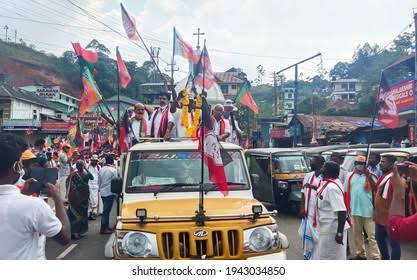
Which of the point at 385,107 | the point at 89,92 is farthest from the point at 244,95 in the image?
the point at 385,107

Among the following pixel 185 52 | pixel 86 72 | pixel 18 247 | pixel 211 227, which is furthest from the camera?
pixel 185 52

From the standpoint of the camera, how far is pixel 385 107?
231 inches

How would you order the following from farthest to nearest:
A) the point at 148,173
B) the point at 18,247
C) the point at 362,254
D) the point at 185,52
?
the point at 185,52 → the point at 362,254 → the point at 148,173 → the point at 18,247

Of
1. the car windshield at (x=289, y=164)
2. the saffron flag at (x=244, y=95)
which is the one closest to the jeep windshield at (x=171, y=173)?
the saffron flag at (x=244, y=95)

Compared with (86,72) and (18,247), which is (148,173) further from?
(86,72)

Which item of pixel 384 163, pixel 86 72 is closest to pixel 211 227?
pixel 384 163

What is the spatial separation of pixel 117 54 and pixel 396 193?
6556mm

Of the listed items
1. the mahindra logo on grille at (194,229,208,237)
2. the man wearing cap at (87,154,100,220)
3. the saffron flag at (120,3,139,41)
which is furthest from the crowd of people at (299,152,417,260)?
the man wearing cap at (87,154,100,220)

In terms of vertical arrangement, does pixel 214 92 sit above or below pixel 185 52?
below

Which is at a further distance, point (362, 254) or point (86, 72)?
point (86, 72)

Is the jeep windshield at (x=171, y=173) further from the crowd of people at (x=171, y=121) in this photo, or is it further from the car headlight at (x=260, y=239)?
the crowd of people at (x=171, y=121)

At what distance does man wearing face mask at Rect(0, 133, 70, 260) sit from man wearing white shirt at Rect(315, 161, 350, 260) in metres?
2.73

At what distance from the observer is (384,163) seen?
5352 mm

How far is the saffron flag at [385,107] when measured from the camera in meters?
5.71
